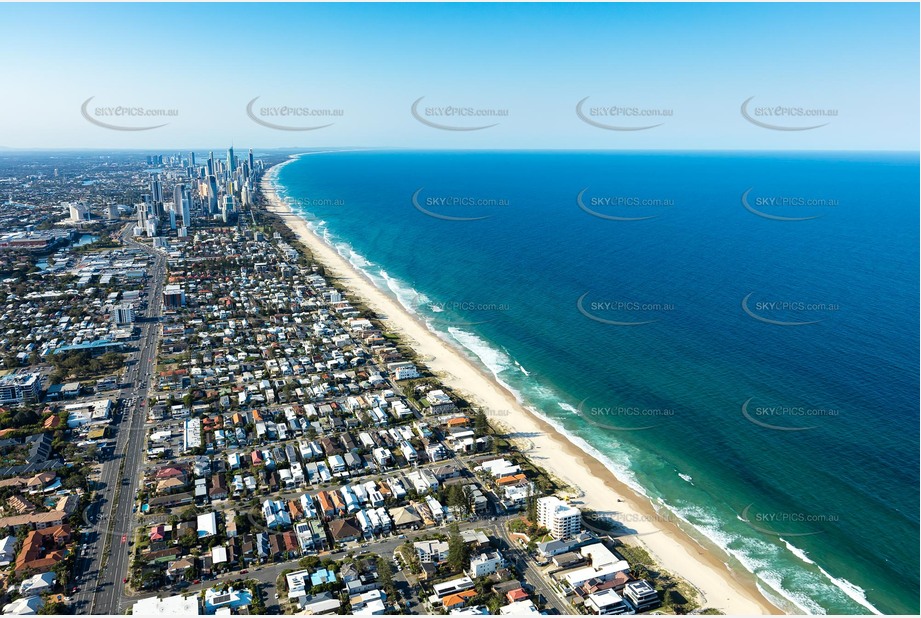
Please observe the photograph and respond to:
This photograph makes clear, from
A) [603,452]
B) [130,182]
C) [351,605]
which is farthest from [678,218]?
[130,182]

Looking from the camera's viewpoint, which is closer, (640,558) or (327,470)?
(640,558)

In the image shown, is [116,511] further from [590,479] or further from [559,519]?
[590,479]

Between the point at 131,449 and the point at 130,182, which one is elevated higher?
the point at 130,182

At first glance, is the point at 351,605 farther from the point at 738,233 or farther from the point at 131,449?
the point at 738,233

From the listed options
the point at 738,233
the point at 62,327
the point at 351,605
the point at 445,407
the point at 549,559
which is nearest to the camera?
the point at 351,605

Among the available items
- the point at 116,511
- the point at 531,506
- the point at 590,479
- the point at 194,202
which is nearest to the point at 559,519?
the point at 531,506

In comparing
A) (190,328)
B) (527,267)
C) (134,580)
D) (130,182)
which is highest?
(130,182)

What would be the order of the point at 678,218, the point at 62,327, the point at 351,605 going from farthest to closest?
the point at 678,218
the point at 62,327
the point at 351,605

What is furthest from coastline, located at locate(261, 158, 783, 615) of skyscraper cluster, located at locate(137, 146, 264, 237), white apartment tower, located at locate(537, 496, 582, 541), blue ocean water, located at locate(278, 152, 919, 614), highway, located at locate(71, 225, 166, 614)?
skyscraper cluster, located at locate(137, 146, 264, 237)

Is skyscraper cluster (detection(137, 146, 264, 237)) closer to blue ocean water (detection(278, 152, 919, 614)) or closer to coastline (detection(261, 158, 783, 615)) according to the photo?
blue ocean water (detection(278, 152, 919, 614))
